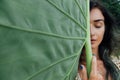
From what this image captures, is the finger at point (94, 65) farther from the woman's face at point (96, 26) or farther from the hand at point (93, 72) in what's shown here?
the woman's face at point (96, 26)

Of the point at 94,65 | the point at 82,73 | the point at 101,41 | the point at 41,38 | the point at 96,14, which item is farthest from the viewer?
the point at 101,41

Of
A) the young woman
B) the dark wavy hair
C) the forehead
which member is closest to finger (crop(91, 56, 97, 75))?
the young woman

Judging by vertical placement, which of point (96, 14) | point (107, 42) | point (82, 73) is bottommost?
point (82, 73)

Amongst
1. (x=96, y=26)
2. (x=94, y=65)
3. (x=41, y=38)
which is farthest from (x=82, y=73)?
(x=41, y=38)

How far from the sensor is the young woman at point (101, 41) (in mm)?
1501

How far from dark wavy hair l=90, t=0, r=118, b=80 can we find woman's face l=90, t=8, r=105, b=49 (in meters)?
0.04

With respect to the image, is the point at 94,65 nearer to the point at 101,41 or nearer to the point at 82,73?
the point at 82,73

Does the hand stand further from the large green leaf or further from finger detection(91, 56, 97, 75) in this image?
the large green leaf

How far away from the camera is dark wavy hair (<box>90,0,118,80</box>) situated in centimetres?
165

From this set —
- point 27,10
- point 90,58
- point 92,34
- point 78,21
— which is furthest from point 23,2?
point 92,34

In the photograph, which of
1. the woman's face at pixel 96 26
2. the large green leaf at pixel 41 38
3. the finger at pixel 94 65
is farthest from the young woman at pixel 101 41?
the large green leaf at pixel 41 38

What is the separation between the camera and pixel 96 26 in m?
1.51

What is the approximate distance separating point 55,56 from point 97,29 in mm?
667

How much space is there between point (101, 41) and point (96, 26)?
236 mm
